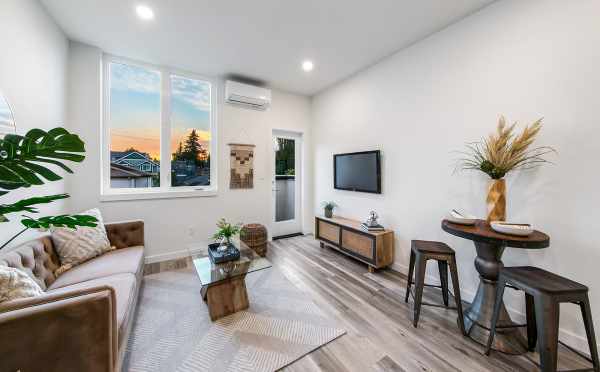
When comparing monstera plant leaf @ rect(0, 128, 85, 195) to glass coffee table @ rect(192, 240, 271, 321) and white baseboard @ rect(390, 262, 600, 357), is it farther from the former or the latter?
white baseboard @ rect(390, 262, 600, 357)

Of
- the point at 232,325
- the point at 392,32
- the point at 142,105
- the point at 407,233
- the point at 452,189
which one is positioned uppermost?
the point at 392,32

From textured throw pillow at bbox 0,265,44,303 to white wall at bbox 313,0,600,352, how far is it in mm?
3166

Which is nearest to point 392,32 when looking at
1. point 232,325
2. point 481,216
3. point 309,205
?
point 481,216

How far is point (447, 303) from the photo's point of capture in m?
2.09

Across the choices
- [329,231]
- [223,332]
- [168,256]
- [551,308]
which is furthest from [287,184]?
[551,308]

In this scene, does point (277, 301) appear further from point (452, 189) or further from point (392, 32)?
point (392, 32)

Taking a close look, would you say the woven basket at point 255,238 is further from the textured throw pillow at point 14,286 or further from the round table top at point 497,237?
the round table top at point 497,237

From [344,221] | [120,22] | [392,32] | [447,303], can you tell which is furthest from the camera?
[344,221]

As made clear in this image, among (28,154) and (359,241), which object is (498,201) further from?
(28,154)

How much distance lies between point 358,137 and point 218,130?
86.6 inches

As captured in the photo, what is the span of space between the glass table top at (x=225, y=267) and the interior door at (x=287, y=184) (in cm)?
201

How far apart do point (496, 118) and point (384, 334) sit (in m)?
2.12

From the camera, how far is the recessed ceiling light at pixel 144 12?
6.81ft

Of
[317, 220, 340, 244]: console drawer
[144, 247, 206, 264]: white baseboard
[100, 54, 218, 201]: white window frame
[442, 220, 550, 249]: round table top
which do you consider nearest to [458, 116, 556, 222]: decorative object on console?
[442, 220, 550, 249]: round table top
